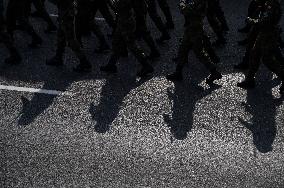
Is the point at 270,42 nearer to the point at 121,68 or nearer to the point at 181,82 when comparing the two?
the point at 181,82

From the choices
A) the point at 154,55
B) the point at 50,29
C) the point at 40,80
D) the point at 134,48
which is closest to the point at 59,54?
the point at 40,80

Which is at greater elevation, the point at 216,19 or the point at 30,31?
the point at 216,19

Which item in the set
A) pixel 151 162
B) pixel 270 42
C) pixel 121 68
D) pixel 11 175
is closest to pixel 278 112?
pixel 270 42

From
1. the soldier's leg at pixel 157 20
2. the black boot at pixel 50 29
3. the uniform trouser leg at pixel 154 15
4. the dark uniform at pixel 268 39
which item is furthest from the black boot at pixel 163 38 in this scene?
the dark uniform at pixel 268 39

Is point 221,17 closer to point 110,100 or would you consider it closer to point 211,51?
point 211,51

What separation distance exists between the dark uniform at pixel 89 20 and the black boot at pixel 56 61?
856 mm

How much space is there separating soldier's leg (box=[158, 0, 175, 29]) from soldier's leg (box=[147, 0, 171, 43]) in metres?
0.56

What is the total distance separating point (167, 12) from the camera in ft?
40.9

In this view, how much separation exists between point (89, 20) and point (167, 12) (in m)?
2.08

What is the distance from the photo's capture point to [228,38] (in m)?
12.2

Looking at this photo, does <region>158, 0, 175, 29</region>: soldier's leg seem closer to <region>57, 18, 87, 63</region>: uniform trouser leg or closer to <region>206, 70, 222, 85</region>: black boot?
<region>57, 18, 87, 63</region>: uniform trouser leg

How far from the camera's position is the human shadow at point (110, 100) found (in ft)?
29.3

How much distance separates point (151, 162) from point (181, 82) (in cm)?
280

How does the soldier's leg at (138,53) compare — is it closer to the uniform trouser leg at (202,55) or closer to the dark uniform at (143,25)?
the dark uniform at (143,25)
